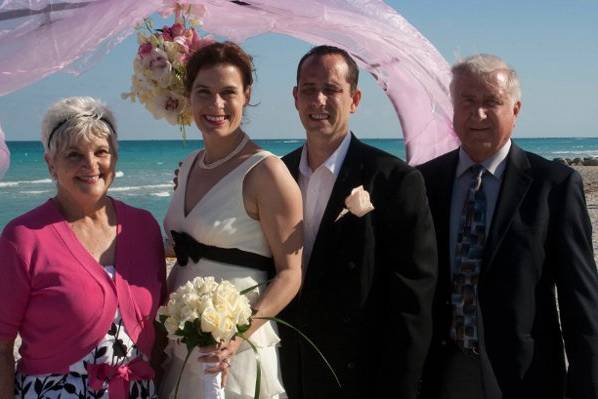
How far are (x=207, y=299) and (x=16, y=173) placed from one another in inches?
1739

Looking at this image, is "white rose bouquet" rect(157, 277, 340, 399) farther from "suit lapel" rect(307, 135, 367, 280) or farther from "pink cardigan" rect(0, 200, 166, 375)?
"suit lapel" rect(307, 135, 367, 280)

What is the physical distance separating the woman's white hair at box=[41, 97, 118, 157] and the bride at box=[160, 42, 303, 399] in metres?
0.51

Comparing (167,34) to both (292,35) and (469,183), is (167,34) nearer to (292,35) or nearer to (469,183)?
(292,35)

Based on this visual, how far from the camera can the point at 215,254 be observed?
3523mm

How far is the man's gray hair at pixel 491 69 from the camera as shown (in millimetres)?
3936

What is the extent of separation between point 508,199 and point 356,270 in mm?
898

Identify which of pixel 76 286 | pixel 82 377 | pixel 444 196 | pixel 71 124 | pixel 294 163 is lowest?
pixel 82 377

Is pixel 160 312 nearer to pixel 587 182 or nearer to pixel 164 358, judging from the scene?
pixel 164 358

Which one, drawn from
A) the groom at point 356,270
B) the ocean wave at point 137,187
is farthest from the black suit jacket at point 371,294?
the ocean wave at point 137,187

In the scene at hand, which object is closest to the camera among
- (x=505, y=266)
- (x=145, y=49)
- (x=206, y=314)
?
(x=206, y=314)

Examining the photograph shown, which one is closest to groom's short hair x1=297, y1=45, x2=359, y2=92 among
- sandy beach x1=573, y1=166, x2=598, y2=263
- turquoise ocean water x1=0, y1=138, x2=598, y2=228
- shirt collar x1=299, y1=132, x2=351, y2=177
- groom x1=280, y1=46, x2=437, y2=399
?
groom x1=280, y1=46, x2=437, y2=399

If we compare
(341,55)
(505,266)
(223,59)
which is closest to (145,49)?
(223,59)

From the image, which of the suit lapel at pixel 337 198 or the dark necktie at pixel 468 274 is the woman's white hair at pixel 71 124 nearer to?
the suit lapel at pixel 337 198

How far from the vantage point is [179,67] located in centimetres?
391
